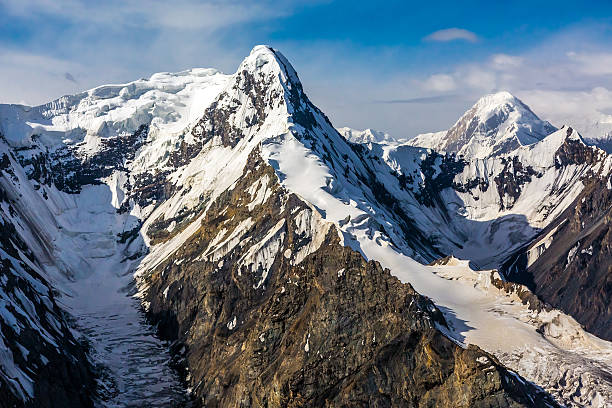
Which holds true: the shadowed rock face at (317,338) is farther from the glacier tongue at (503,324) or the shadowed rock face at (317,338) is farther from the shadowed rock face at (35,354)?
the shadowed rock face at (35,354)

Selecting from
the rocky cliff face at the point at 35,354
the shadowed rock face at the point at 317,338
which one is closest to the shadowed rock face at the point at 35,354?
the rocky cliff face at the point at 35,354

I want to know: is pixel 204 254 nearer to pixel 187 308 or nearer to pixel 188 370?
pixel 187 308

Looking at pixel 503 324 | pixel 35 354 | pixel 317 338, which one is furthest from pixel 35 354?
pixel 503 324

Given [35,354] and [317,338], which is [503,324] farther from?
[35,354]

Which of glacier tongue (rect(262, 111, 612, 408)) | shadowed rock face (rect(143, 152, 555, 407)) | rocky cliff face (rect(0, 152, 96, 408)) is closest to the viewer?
glacier tongue (rect(262, 111, 612, 408))

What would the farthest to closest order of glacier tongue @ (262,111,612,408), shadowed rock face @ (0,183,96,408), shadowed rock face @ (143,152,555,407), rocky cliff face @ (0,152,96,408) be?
1. shadowed rock face @ (0,183,96,408)
2. rocky cliff face @ (0,152,96,408)
3. shadowed rock face @ (143,152,555,407)
4. glacier tongue @ (262,111,612,408)

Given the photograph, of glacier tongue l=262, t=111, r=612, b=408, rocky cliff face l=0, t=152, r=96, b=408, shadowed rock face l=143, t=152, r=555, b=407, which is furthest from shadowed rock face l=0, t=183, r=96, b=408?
glacier tongue l=262, t=111, r=612, b=408

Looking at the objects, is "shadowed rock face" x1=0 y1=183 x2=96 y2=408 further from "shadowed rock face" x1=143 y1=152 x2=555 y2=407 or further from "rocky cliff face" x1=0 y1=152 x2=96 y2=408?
"shadowed rock face" x1=143 y1=152 x2=555 y2=407

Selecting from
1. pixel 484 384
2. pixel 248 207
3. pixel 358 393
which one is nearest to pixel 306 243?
pixel 248 207

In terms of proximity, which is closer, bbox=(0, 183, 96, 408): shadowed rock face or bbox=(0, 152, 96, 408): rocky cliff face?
bbox=(0, 152, 96, 408): rocky cliff face
